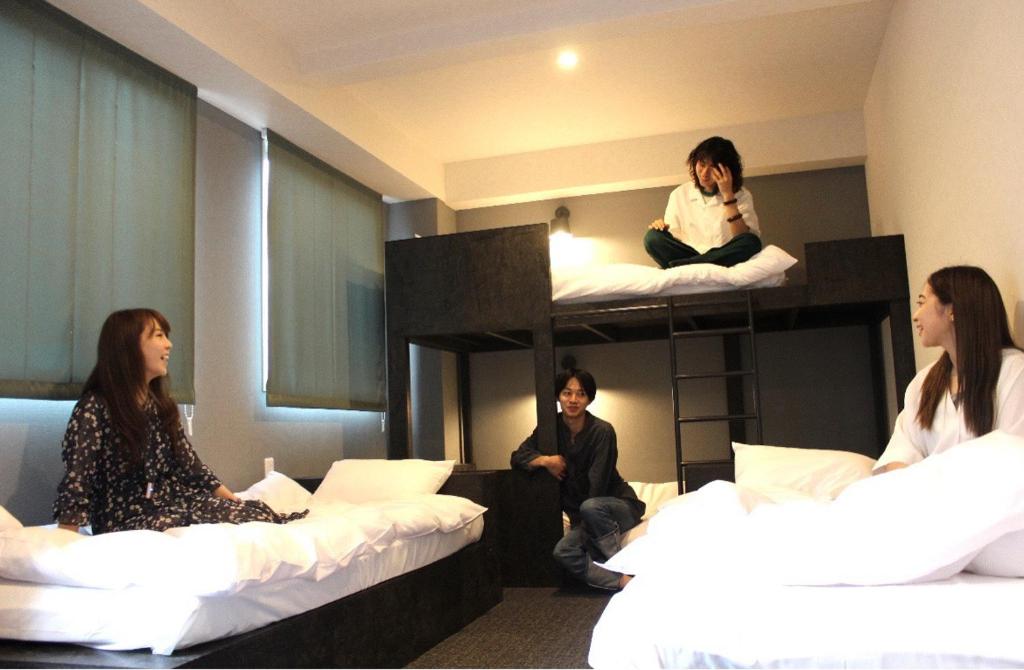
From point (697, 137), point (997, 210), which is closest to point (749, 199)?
point (697, 137)

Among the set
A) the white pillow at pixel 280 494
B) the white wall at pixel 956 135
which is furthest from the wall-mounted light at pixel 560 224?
the white pillow at pixel 280 494

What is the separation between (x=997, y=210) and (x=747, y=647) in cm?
182

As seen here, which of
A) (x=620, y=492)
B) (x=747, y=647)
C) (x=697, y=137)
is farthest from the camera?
(x=697, y=137)

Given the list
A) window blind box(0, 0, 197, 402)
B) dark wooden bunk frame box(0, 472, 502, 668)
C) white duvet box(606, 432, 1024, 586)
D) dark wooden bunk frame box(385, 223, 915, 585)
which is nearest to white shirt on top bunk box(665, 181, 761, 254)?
dark wooden bunk frame box(385, 223, 915, 585)

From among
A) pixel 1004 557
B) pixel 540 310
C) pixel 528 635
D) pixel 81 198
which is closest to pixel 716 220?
pixel 540 310

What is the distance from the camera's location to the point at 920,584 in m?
1.60

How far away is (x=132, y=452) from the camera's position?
2795 mm

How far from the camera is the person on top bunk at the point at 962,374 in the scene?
8.05 ft

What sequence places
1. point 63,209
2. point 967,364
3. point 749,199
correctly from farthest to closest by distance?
point 749,199 → point 63,209 → point 967,364

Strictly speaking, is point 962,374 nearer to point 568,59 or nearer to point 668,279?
point 668,279

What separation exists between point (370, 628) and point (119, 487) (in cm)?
95

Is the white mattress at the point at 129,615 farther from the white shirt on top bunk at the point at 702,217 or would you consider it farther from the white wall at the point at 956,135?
the white shirt on top bunk at the point at 702,217

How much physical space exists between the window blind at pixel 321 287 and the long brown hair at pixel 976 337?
3092mm

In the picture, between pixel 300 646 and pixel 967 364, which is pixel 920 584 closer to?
pixel 967 364
